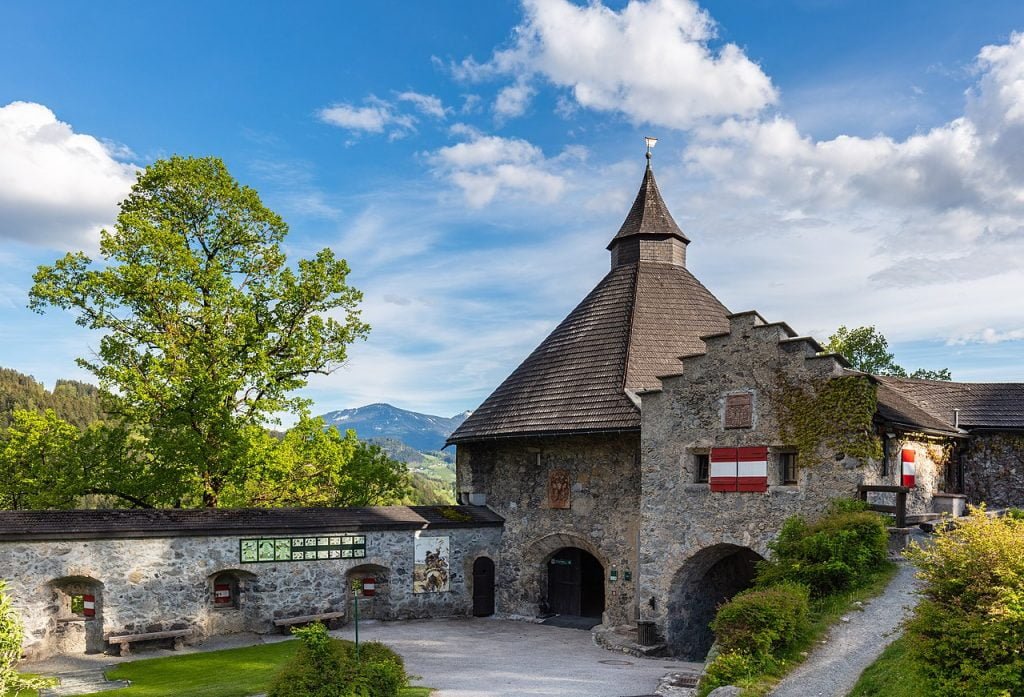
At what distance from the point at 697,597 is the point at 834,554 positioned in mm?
5558

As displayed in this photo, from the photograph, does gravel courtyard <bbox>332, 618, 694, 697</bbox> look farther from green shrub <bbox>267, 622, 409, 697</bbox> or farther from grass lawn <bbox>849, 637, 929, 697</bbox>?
grass lawn <bbox>849, 637, 929, 697</bbox>

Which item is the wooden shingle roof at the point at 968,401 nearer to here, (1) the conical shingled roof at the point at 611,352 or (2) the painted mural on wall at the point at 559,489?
(1) the conical shingled roof at the point at 611,352

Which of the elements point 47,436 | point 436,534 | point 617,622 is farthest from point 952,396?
point 47,436

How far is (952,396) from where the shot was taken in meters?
24.1

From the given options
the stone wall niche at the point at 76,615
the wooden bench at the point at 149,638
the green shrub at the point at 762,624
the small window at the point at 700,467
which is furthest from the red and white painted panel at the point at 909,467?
the stone wall niche at the point at 76,615

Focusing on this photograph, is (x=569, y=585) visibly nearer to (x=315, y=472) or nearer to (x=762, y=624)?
(x=315, y=472)

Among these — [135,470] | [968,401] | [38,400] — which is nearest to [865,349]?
[968,401]

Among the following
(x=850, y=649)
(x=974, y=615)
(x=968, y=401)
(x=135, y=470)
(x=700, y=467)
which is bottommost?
(x=850, y=649)

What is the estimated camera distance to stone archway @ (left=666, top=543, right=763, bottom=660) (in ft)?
60.0

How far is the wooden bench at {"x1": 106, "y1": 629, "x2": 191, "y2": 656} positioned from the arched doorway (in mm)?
Result: 9048

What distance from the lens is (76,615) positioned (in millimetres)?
17453

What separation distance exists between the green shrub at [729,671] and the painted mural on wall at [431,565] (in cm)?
1056

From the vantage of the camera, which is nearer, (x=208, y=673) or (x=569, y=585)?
(x=208, y=673)

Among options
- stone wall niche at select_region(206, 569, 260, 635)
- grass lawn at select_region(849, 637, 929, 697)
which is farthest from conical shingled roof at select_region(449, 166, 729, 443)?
grass lawn at select_region(849, 637, 929, 697)
